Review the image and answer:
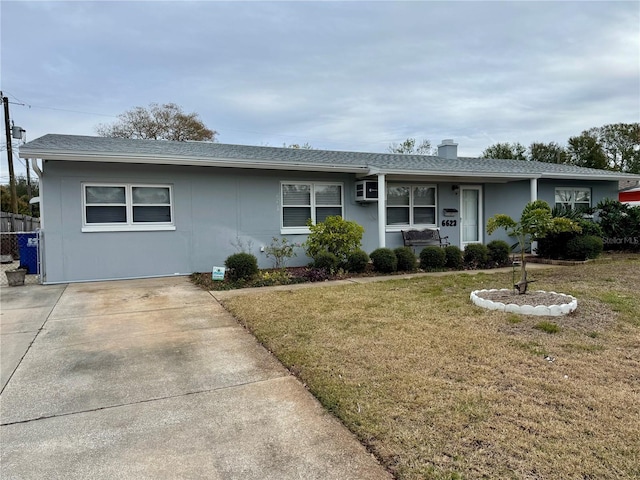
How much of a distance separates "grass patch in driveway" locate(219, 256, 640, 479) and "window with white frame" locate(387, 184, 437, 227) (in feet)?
20.7

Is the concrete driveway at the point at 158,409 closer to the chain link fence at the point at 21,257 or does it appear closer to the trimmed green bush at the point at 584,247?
the chain link fence at the point at 21,257

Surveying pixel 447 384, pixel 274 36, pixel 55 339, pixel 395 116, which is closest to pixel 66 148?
pixel 55 339

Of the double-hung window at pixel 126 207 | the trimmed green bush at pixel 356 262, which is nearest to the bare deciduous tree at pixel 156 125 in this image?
the double-hung window at pixel 126 207

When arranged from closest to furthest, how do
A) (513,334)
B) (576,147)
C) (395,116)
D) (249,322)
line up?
(513,334) → (249,322) → (395,116) → (576,147)

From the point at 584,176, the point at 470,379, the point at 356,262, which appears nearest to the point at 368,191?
the point at 356,262

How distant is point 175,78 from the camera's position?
57.7 feet

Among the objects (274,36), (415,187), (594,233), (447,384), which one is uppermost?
(274,36)

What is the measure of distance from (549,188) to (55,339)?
49.3 feet

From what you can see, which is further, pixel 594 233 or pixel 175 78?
pixel 175 78

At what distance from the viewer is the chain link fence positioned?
29.2 ft

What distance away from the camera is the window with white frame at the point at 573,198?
1470cm

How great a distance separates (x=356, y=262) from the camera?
381 inches

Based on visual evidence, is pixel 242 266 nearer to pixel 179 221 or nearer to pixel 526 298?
pixel 179 221

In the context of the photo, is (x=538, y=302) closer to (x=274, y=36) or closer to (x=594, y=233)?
(x=594, y=233)
